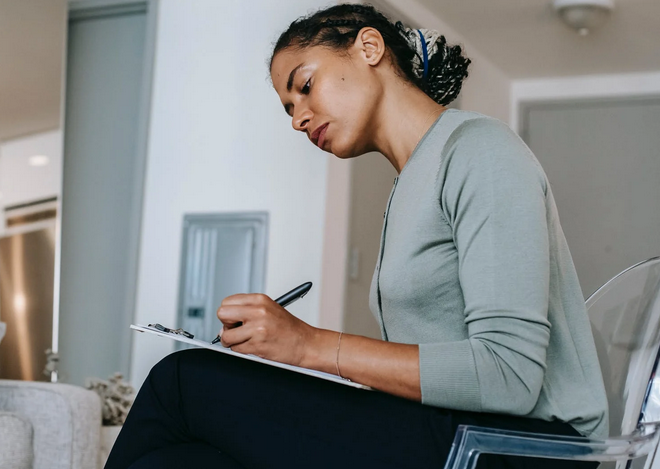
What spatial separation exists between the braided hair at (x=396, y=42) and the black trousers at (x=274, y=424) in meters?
0.53

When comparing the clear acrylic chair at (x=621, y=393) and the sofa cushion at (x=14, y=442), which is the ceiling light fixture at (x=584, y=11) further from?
the sofa cushion at (x=14, y=442)

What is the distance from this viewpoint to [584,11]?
3266 millimetres

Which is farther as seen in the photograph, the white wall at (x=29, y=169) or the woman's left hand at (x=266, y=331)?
the white wall at (x=29, y=169)

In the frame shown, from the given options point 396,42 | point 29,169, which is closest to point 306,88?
point 396,42

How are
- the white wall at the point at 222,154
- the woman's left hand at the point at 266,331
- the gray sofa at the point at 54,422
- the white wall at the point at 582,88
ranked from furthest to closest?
1. the white wall at the point at 582,88
2. the white wall at the point at 222,154
3. the gray sofa at the point at 54,422
4. the woman's left hand at the point at 266,331

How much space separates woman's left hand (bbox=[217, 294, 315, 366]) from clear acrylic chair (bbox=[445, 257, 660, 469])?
205 millimetres

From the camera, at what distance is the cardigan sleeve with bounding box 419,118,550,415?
778mm

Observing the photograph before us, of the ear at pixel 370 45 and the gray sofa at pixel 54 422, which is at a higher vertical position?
the ear at pixel 370 45

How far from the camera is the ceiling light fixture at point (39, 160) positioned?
2.86m

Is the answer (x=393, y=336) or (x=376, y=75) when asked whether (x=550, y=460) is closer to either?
(x=393, y=336)

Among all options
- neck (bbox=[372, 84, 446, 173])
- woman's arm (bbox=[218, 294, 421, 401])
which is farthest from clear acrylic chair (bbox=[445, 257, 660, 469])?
neck (bbox=[372, 84, 446, 173])

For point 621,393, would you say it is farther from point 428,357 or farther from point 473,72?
point 473,72

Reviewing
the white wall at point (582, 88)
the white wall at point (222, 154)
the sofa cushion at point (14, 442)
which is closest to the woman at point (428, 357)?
the sofa cushion at point (14, 442)

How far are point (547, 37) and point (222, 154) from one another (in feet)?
5.88
